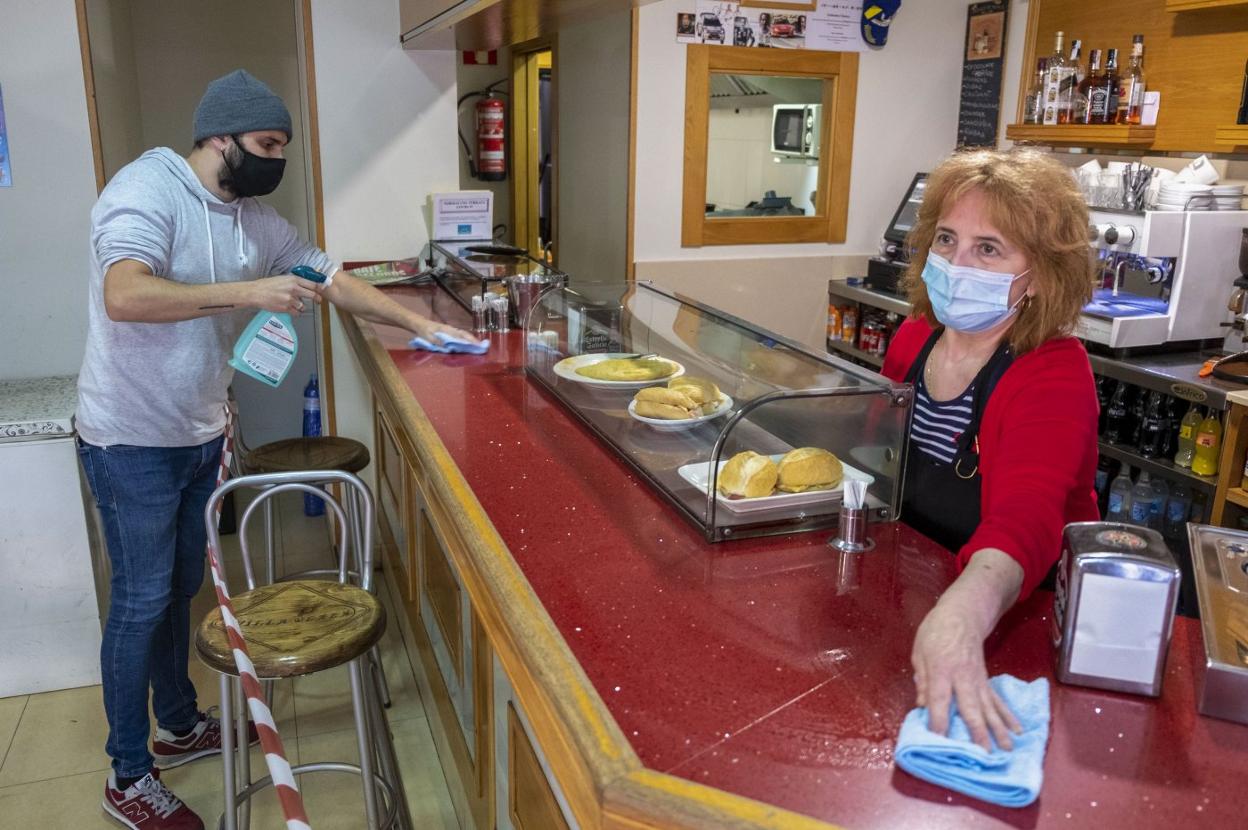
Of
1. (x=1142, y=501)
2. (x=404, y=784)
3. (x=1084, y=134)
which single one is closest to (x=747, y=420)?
(x=404, y=784)

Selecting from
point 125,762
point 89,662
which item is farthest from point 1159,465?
point 89,662

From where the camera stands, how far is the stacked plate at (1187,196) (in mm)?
3380

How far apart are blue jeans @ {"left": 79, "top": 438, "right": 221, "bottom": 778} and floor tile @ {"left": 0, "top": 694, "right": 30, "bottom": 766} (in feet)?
1.81

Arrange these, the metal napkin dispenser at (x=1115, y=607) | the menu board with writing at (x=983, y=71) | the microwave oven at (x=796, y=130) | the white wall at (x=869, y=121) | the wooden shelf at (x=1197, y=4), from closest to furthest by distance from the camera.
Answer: the metal napkin dispenser at (x=1115, y=607), the wooden shelf at (x=1197, y=4), the white wall at (x=869, y=121), the menu board with writing at (x=983, y=71), the microwave oven at (x=796, y=130)

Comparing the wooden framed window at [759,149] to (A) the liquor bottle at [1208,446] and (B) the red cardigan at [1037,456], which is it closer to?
(A) the liquor bottle at [1208,446]

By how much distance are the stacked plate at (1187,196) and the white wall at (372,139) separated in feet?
8.38

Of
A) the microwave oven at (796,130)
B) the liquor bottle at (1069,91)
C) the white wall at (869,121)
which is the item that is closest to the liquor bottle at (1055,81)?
the liquor bottle at (1069,91)

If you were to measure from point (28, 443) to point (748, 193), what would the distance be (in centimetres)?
333

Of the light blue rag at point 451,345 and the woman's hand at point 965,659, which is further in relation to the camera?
the light blue rag at point 451,345

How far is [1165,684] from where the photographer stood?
50.8 inches

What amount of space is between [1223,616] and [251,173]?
2.14m

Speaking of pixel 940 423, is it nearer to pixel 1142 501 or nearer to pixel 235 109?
pixel 235 109

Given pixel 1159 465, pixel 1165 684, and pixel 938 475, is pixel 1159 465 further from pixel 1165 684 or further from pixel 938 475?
pixel 1165 684

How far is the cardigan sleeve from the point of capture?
4.72 feet
